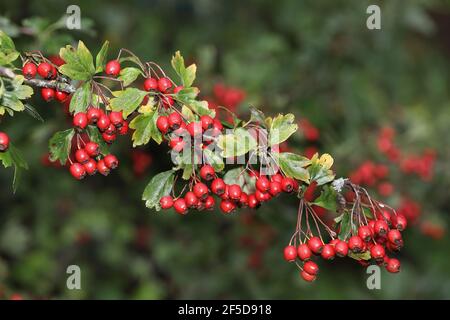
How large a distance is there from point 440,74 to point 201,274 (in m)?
5.16

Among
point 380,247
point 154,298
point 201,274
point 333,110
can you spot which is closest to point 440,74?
point 333,110

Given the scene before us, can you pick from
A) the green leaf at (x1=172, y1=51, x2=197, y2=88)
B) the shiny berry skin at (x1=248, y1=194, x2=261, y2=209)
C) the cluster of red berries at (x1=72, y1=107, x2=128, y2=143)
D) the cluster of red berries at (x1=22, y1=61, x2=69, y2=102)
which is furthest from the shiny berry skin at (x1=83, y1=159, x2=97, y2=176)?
the shiny berry skin at (x1=248, y1=194, x2=261, y2=209)

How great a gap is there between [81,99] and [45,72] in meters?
0.18

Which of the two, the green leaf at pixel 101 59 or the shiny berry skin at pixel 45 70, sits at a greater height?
the green leaf at pixel 101 59

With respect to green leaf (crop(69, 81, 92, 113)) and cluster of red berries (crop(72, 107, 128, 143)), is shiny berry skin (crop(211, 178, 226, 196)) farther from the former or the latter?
green leaf (crop(69, 81, 92, 113))

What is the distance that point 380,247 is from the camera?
7.86 feet

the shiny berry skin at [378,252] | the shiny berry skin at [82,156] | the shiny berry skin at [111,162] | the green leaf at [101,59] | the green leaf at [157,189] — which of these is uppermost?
the green leaf at [101,59]

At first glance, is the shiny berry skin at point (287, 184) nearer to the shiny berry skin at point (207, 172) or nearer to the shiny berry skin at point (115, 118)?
the shiny berry skin at point (207, 172)

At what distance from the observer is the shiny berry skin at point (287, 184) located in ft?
7.87

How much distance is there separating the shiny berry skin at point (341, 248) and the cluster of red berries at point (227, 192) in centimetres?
29

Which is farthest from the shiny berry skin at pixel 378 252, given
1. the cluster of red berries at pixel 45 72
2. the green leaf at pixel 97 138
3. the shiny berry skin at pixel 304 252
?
the cluster of red berries at pixel 45 72

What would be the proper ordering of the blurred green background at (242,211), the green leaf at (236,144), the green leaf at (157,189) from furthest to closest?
Result: the blurred green background at (242,211) → the green leaf at (157,189) → the green leaf at (236,144)

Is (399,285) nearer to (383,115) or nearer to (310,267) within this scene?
(383,115)

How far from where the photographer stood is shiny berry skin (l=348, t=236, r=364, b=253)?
7.70ft
